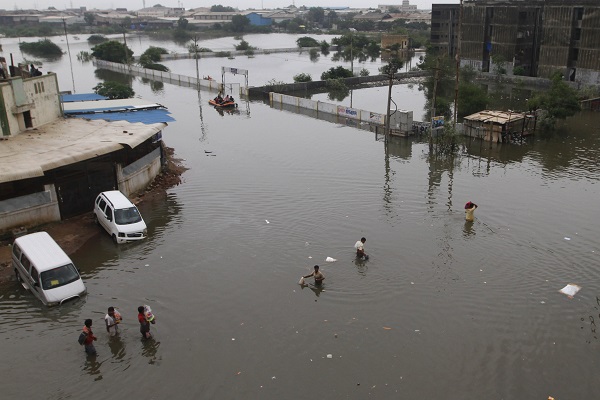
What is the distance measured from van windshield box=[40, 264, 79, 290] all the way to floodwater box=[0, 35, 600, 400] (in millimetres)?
698

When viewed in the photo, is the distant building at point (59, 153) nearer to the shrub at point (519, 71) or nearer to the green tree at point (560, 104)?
the green tree at point (560, 104)

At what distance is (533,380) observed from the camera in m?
11.9

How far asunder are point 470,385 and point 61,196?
16492 mm

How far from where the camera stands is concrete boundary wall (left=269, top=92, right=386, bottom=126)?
38.7 meters

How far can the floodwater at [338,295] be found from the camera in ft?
39.3

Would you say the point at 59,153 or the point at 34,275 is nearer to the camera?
the point at 34,275

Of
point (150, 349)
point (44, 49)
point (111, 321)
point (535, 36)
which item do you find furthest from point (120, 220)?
point (44, 49)

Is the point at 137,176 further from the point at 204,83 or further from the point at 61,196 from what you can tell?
A: the point at 204,83

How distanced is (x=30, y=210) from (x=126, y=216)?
376 centimetres

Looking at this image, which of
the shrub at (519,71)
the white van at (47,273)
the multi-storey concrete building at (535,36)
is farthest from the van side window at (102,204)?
the shrub at (519,71)

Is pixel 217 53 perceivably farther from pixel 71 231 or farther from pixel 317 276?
pixel 317 276

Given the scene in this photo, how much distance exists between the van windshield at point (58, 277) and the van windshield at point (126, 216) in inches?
160

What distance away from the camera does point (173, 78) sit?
2539 inches

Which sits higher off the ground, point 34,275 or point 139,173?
point 139,173
